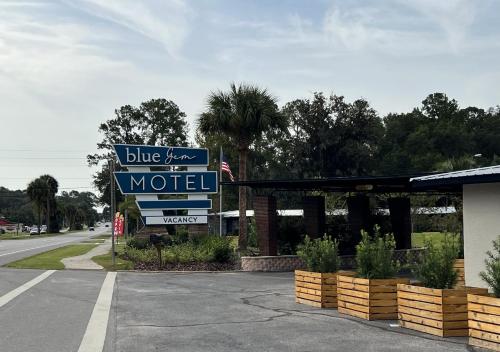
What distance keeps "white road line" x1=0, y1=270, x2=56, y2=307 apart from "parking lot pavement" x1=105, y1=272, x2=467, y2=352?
2.67 meters

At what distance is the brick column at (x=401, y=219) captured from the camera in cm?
2508

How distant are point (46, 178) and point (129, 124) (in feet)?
113

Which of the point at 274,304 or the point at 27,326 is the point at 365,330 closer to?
the point at 274,304

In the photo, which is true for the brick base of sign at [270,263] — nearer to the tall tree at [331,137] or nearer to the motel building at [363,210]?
the motel building at [363,210]

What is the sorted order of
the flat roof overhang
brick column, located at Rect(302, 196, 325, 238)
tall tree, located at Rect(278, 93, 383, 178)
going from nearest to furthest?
1. the flat roof overhang
2. brick column, located at Rect(302, 196, 325, 238)
3. tall tree, located at Rect(278, 93, 383, 178)

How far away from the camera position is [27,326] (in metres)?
10.8

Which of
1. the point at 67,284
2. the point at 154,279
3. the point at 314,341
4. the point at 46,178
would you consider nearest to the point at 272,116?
the point at 154,279

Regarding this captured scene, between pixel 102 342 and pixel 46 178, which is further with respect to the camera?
pixel 46 178

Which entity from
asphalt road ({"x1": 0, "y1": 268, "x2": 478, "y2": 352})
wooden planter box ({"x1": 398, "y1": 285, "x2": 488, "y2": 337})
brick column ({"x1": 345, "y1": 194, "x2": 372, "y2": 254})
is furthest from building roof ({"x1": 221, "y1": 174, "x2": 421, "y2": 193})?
wooden planter box ({"x1": 398, "y1": 285, "x2": 488, "y2": 337})

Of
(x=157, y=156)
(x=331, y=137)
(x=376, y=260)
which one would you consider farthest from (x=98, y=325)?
(x=331, y=137)

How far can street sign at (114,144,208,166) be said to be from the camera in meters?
27.1

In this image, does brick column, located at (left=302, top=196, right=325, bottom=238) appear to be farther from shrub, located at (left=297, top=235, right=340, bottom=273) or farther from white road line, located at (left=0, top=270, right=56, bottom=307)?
white road line, located at (left=0, top=270, right=56, bottom=307)

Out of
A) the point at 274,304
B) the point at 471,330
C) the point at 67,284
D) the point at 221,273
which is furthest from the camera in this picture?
the point at 221,273

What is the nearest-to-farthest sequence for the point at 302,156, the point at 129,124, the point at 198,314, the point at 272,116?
the point at 198,314 → the point at 272,116 → the point at 302,156 → the point at 129,124
